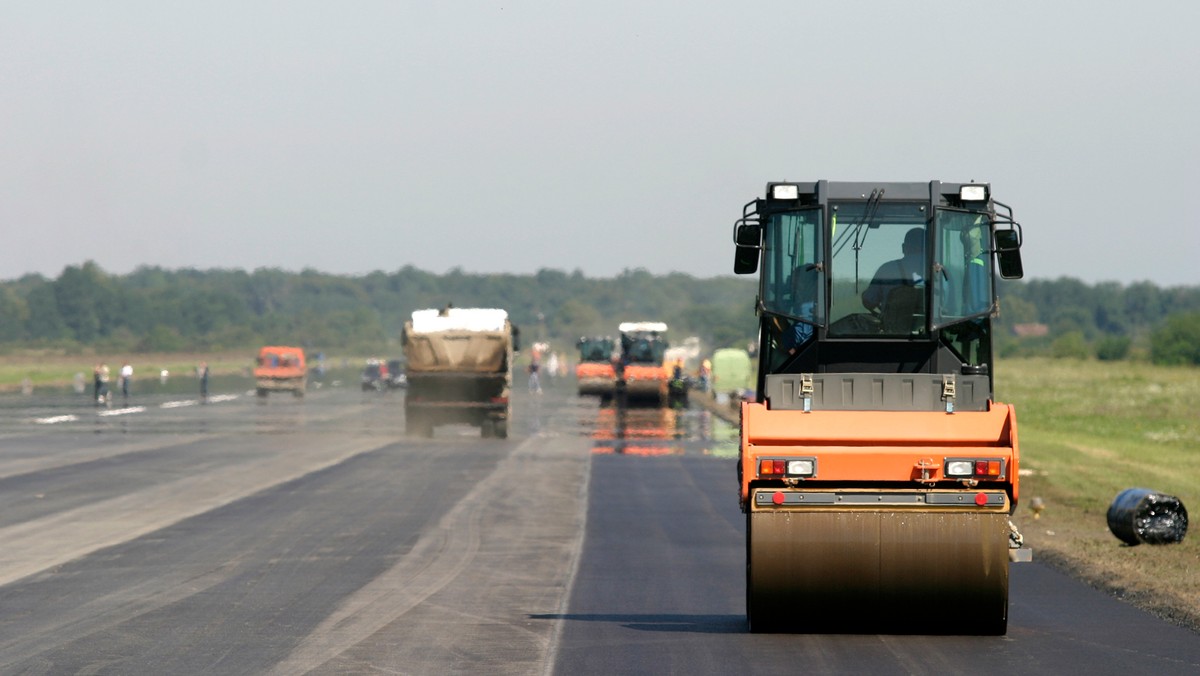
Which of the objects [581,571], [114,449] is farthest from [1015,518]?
[114,449]

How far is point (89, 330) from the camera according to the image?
199125 mm

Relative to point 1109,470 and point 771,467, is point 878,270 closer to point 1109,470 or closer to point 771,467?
point 771,467

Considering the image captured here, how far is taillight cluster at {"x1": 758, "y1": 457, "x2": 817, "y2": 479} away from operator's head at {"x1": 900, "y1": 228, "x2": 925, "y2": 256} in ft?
8.62

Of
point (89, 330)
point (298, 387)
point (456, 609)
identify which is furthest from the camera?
point (89, 330)

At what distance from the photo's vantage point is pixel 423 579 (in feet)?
57.9

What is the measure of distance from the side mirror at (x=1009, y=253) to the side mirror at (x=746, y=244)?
207 cm

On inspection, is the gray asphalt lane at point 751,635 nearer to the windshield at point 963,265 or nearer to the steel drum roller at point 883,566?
the steel drum roller at point 883,566

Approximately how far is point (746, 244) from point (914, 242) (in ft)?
4.81

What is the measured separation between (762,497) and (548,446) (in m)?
31.0

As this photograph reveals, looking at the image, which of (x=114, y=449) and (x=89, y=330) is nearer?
(x=114, y=449)

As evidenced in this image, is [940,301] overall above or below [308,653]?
above

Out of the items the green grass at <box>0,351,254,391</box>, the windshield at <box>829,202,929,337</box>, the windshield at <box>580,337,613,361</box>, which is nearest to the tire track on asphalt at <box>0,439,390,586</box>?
the windshield at <box>829,202,929,337</box>

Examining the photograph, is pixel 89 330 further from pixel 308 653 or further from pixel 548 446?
pixel 308 653

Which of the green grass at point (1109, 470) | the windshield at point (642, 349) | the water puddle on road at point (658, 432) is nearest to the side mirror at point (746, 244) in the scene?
the green grass at point (1109, 470)
